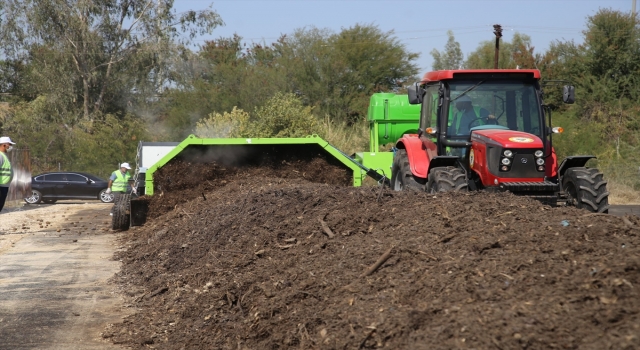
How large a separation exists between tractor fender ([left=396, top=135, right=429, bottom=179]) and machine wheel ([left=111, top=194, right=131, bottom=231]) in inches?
225

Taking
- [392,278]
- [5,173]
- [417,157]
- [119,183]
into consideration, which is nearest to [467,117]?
[417,157]

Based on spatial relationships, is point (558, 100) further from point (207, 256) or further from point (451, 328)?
point (451, 328)

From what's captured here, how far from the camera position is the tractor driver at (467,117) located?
10.7 metres

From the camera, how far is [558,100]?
40844 millimetres

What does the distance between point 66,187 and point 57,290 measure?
2372cm

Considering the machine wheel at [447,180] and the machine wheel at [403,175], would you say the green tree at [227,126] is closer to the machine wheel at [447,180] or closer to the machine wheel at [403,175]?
the machine wheel at [403,175]

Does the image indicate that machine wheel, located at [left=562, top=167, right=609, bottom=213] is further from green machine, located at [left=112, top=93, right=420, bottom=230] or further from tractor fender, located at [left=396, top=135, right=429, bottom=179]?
green machine, located at [left=112, top=93, right=420, bottom=230]

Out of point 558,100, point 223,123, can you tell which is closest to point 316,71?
point 223,123

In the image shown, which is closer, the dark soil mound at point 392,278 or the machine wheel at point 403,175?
the dark soil mound at point 392,278

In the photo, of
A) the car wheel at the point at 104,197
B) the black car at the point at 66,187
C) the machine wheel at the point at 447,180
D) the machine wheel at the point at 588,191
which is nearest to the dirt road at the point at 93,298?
the machine wheel at the point at 447,180

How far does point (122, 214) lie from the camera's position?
14602mm

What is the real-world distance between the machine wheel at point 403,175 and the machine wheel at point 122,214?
5308 mm

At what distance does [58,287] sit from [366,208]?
3.64 metres

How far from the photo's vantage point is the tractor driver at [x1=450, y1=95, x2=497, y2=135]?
10656mm
